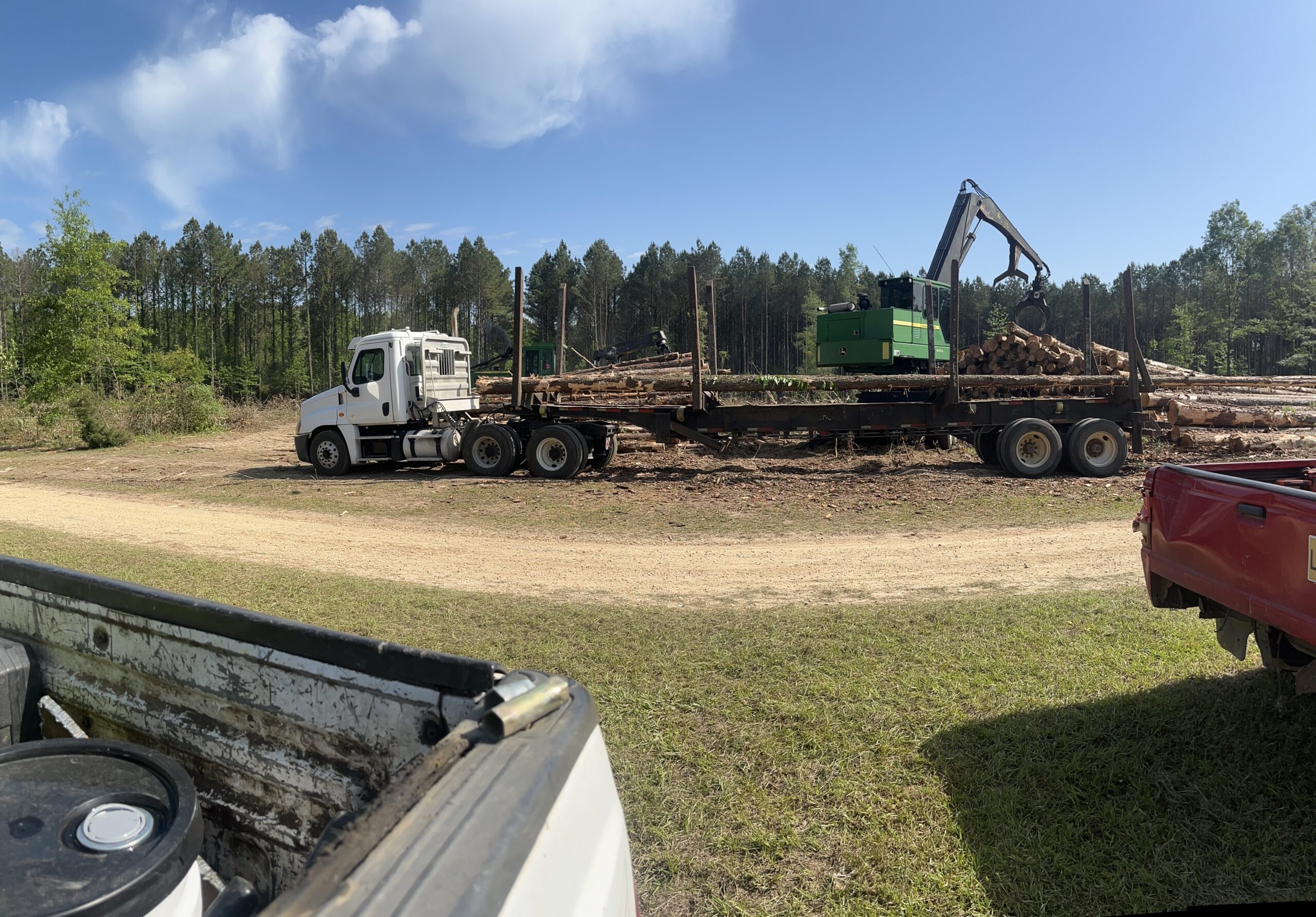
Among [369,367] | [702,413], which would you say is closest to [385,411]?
[369,367]

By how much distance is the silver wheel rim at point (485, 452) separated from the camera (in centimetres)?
1505

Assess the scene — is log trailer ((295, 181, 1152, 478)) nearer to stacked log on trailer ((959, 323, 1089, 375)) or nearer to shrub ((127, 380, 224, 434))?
stacked log on trailer ((959, 323, 1089, 375))

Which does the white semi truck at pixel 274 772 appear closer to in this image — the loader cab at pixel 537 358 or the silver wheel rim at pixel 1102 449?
the silver wheel rim at pixel 1102 449

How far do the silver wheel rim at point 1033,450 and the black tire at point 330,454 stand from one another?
1300cm

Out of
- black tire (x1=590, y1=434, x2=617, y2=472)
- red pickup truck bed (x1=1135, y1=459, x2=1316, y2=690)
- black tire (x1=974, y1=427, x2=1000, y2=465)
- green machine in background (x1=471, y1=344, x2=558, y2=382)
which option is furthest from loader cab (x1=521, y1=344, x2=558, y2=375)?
red pickup truck bed (x1=1135, y1=459, x2=1316, y2=690)

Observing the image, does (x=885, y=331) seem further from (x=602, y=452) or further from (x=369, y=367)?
(x=369, y=367)

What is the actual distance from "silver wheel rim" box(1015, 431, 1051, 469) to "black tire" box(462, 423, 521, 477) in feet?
30.0

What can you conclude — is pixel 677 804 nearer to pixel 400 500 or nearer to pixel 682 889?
pixel 682 889

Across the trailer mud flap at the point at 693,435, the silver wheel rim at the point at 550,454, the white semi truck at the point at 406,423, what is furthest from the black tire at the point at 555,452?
the trailer mud flap at the point at 693,435

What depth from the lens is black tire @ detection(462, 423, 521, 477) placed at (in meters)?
14.9

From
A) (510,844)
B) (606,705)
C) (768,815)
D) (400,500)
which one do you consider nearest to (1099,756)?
(768,815)

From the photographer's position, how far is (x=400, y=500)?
12.9 meters

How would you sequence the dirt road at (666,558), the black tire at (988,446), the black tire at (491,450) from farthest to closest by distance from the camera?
1. the black tire at (491,450)
2. the black tire at (988,446)
3. the dirt road at (666,558)

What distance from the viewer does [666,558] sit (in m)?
8.60
